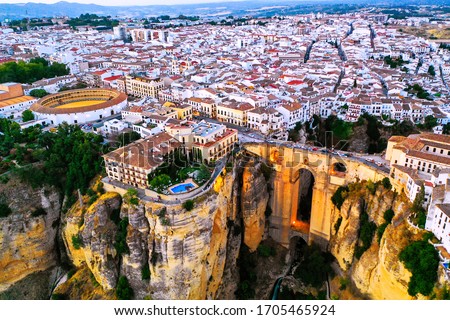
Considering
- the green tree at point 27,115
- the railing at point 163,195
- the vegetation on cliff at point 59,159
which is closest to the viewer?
the railing at point 163,195

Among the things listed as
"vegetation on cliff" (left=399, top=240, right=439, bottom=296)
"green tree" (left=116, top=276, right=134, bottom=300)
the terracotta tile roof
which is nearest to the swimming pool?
the terracotta tile roof

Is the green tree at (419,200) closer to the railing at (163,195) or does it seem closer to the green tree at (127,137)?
the railing at (163,195)

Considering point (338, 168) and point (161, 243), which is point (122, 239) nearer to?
point (161, 243)

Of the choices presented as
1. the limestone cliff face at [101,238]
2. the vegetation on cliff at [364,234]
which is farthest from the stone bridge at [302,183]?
the limestone cliff face at [101,238]

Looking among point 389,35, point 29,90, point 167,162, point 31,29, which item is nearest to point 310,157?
point 167,162

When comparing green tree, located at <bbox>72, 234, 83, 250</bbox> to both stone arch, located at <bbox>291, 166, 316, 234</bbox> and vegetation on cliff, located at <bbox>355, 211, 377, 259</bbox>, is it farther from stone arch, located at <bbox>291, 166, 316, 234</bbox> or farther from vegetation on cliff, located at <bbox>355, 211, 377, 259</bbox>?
vegetation on cliff, located at <bbox>355, 211, 377, 259</bbox>
